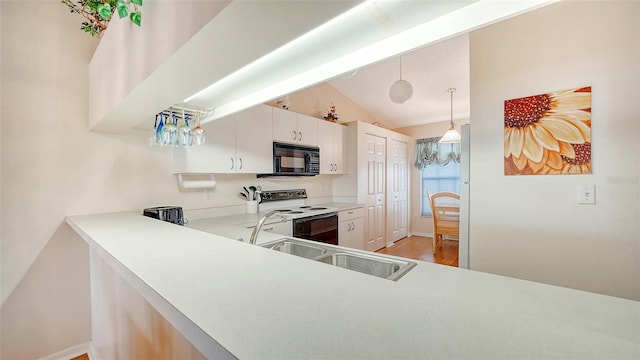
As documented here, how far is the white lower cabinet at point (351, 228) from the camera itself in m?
3.43

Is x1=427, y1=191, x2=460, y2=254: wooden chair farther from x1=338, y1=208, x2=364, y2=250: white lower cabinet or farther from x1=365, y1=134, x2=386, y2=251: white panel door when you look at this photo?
x1=338, y1=208, x2=364, y2=250: white lower cabinet

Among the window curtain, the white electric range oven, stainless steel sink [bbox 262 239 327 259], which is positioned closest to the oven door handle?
the white electric range oven

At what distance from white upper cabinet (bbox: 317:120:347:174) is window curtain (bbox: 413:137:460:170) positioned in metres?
2.09

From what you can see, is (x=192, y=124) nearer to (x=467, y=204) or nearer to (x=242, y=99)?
(x=242, y=99)

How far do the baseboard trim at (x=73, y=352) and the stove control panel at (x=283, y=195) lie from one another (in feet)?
6.27

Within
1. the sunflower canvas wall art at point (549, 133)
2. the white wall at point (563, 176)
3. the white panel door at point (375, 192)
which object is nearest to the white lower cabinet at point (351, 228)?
the white panel door at point (375, 192)

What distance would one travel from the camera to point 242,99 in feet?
4.91

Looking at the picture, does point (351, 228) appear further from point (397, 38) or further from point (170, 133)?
point (397, 38)

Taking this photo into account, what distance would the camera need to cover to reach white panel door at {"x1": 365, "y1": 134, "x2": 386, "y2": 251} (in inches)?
164

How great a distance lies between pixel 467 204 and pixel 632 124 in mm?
960

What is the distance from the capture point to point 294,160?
3.21 meters

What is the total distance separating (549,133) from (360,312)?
1.90 meters

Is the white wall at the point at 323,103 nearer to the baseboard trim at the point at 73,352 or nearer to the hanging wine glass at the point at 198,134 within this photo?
the hanging wine glass at the point at 198,134

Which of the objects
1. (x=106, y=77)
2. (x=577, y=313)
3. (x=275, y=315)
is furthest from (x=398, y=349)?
(x=106, y=77)
